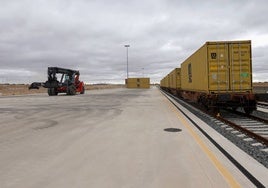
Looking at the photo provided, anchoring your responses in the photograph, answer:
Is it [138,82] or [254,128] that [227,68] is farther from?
[138,82]

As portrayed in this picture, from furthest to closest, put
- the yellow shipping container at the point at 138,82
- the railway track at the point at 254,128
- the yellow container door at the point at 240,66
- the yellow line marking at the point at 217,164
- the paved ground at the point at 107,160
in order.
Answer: the yellow shipping container at the point at 138,82 → the yellow container door at the point at 240,66 → the railway track at the point at 254,128 → the paved ground at the point at 107,160 → the yellow line marking at the point at 217,164

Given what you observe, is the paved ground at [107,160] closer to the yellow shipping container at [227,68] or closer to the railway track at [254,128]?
the railway track at [254,128]

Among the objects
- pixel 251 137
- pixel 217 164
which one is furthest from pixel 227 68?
pixel 217 164

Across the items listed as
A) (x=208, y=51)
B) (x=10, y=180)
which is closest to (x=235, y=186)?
(x=10, y=180)

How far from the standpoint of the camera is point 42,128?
438 inches

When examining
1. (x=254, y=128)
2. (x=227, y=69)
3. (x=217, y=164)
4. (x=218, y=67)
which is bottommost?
(x=254, y=128)

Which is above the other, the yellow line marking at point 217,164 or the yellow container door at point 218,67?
the yellow container door at point 218,67

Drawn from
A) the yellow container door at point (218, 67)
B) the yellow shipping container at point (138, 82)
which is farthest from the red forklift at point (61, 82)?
the yellow shipping container at point (138, 82)

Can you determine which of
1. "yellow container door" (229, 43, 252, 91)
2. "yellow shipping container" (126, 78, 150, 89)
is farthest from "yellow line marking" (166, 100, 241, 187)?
"yellow shipping container" (126, 78, 150, 89)

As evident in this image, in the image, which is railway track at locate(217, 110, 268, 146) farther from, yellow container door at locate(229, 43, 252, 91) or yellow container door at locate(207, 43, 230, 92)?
yellow container door at locate(207, 43, 230, 92)

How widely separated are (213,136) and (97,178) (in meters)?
4.81

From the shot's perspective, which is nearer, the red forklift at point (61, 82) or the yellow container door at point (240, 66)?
the yellow container door at point (240, 66)

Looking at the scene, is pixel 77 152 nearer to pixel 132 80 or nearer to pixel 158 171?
pixel 158 171

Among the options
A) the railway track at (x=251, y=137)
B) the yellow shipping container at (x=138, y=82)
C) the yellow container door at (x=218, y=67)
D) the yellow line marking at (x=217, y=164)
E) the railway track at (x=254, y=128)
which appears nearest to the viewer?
the yellow line marking at (x=217, y=164)
